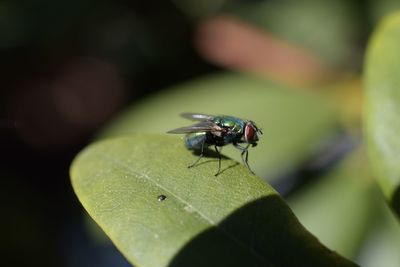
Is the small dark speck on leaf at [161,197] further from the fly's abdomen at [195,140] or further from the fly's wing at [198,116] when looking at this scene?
the fly's wing at [198,116]

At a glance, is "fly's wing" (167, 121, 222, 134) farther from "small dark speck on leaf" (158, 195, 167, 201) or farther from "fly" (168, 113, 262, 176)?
"small dark speck on leaf" (158, 195, 167, 201)

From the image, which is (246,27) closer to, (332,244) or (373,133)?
(332,244)

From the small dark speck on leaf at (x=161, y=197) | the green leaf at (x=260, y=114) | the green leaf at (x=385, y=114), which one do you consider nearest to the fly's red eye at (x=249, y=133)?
the green leaf at (x=385, y=114)

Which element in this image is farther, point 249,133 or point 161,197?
point 249,133

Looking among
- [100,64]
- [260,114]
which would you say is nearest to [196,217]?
[260,114]

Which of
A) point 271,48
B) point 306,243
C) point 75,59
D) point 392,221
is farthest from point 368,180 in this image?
point 75,59

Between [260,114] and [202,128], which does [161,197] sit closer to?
[202,128]
